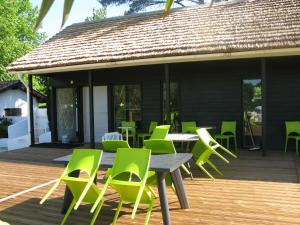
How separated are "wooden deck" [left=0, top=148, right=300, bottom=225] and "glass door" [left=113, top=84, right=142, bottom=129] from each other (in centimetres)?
410

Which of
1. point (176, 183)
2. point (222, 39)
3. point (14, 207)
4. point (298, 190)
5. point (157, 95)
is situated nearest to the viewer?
point (176, 183)

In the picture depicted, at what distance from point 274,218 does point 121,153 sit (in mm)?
1870

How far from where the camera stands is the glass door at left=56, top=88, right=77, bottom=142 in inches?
471

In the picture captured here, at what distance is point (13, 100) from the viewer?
20.7 meters

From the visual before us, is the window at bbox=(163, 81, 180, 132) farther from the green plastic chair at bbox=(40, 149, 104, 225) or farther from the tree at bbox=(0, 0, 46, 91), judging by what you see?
the tree at bbox=(0, 0, 46, 91)

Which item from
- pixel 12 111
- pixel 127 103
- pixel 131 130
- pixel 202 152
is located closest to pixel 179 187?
pixel 202 152

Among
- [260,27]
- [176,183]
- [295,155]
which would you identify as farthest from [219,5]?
[176,183]

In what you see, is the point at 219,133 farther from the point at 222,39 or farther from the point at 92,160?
the point at 92,160

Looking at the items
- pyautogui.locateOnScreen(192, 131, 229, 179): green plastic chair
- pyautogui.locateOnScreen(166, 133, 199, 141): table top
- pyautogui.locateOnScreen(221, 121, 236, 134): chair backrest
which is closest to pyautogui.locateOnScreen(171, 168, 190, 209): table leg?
pyautogui.locateOnScreen(192, 131, 229, 179): green plastic chair

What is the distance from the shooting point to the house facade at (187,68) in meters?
7.96

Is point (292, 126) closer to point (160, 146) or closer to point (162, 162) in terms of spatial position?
point (160, 146)

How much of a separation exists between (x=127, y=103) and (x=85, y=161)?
7.05m

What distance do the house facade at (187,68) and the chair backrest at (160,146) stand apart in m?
3.44

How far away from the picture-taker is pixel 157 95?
1047 cm
